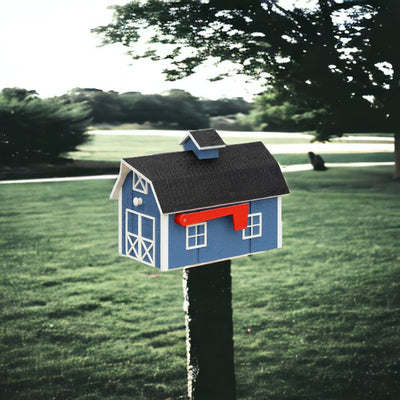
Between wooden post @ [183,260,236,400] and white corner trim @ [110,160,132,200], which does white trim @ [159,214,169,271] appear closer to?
white corner trim @ [110,160,132,200]

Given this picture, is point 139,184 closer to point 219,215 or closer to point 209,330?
point 219,215

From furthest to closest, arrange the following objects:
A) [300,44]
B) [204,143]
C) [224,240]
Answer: [300,44], [224,240], [204,143]

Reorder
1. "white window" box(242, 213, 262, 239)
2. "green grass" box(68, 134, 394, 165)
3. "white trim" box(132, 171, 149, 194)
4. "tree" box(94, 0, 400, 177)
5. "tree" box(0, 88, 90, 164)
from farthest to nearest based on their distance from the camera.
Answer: "green grass" box(68, 134, 394, 165)
"tree" box(0, 88, 90, 164)
"tree" box(94, 0, 400, 177)
"white window" box(242, 213, 262, 239)
"white trim" box(132, 171, 149, 194)

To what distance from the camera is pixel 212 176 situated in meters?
3.30

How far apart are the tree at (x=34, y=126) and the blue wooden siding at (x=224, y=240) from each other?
5.74 metres

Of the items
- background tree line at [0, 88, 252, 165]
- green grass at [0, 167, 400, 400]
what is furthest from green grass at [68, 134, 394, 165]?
green grass at [0, 167, 400, 400]

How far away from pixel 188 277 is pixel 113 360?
3.60 m

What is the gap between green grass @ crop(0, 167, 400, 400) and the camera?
698 centimetres

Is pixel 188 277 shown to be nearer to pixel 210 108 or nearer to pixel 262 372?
pixel 262 372

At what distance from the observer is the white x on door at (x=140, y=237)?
3274 mm

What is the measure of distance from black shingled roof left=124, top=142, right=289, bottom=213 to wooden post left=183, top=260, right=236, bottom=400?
660 millimetres

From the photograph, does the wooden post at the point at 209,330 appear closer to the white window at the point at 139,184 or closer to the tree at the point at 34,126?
the white window at the point at 139,184

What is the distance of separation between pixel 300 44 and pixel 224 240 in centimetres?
382

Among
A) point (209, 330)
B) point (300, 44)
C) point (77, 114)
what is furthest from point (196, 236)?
point (77, 114)
